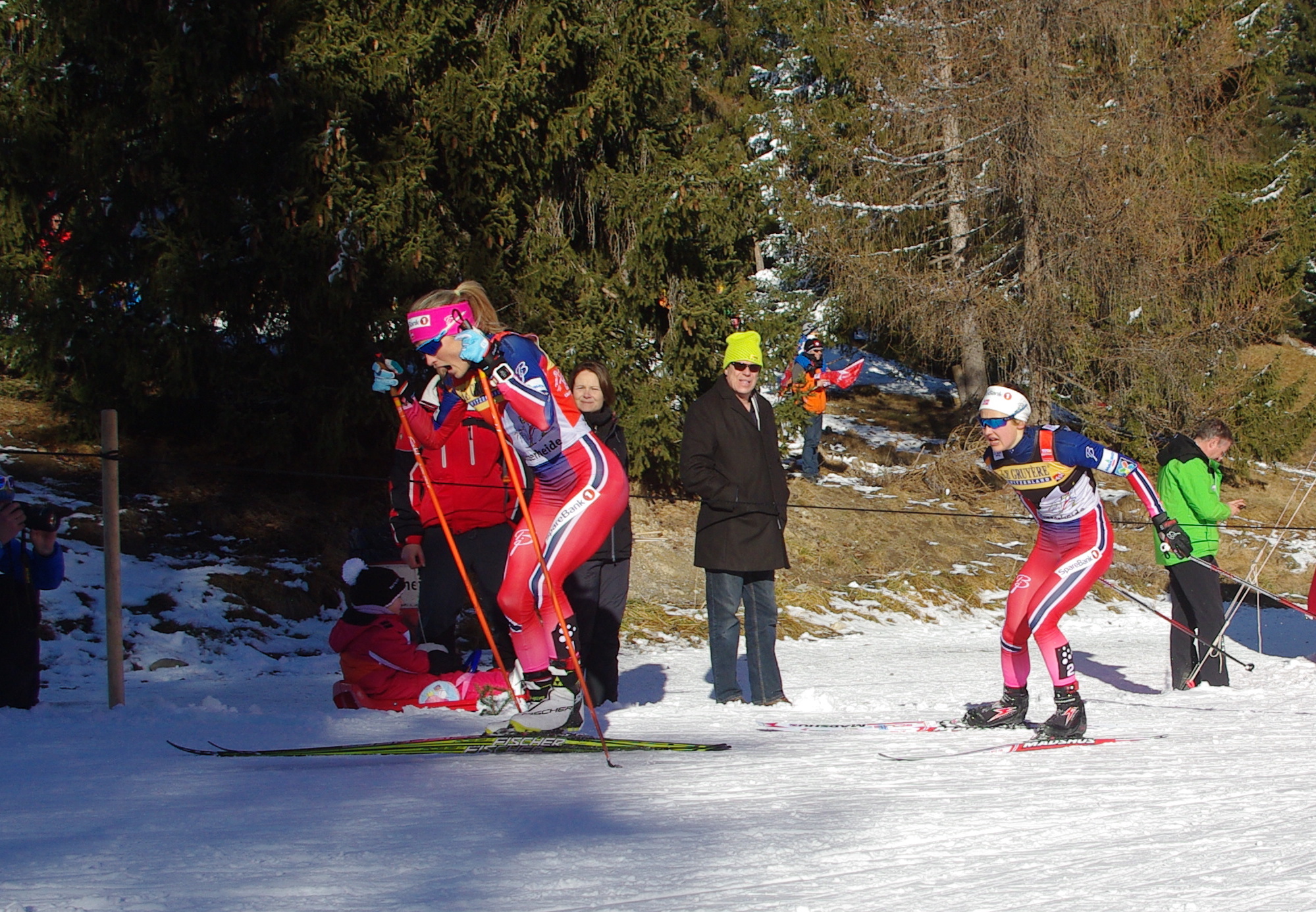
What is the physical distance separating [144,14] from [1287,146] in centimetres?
2213

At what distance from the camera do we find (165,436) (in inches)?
432

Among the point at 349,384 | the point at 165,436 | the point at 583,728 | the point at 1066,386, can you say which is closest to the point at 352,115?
the point at 349,384

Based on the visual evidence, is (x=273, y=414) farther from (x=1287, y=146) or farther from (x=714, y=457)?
(x=1287, y=146)

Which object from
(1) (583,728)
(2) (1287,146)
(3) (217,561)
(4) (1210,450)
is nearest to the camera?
(1) (583,728)

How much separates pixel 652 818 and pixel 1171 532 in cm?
359

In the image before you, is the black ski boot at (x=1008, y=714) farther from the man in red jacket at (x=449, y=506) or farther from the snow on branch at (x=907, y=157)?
the snow on branch at (x=907, y=157)

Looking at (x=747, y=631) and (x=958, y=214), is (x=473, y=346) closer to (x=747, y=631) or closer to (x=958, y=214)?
(x=747, y=631)

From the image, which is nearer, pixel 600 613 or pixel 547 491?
pixel 547 491

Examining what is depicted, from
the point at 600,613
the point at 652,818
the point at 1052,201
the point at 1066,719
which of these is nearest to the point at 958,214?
the point at 1052,201

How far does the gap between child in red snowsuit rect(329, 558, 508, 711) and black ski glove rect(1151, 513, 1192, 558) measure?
11.7ft

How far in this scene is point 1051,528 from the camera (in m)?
5.89

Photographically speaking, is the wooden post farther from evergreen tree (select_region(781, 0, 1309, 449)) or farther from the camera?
evergreen tree (select_region(781, 0, 1309, 449))

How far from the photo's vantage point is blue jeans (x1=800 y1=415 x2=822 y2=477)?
590 inches

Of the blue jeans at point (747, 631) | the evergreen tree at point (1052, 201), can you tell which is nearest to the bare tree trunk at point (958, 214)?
the evergreen tree at point (1052, 201)
